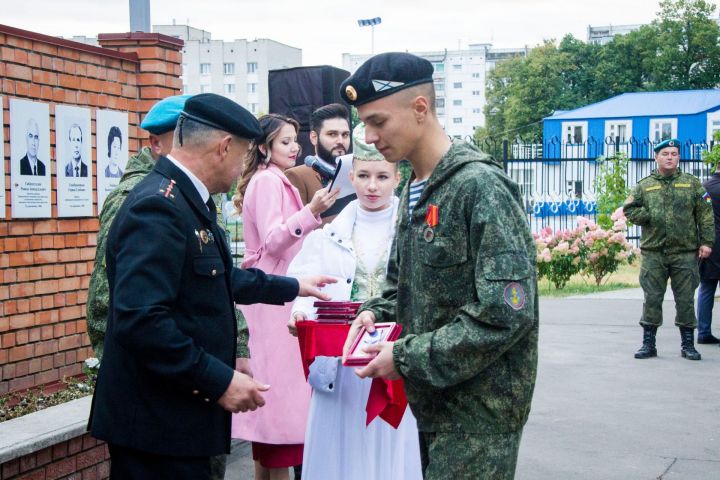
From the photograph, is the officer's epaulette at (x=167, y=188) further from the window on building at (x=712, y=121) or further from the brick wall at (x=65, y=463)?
the window on building at (x=712, y=121)

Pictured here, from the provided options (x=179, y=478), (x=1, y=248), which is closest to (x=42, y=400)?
(x=1, y=248)

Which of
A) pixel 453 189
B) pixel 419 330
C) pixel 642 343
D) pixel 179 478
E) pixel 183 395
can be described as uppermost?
pixel 453 189

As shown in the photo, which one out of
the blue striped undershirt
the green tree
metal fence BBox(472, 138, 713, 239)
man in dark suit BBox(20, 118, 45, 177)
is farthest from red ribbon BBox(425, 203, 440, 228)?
the green tree

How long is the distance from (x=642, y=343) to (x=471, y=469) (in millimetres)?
8338

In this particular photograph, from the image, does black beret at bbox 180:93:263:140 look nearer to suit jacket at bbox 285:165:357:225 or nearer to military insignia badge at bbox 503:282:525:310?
military insignia badge at bbox 503:282:525:310

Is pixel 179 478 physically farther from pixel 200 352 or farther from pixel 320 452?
pixel 320 452

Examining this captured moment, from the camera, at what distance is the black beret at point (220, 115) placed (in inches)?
123

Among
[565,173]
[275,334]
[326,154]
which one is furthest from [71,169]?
[565,173]

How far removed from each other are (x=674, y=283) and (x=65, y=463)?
693cm

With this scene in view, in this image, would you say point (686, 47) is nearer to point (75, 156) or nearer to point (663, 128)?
point (663, 128)

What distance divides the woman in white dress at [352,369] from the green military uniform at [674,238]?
579cm

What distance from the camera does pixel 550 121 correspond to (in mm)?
68562

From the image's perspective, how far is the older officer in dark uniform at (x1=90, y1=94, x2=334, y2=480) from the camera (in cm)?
286

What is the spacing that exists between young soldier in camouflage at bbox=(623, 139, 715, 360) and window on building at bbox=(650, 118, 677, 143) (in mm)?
56539
